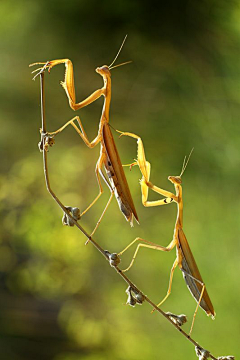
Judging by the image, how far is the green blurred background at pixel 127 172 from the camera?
1502 millimetres

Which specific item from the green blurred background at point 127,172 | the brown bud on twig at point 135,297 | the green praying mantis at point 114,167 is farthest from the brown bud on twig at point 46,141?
the green blurred background at point 127,172

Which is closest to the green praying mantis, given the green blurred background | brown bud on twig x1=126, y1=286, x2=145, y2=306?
brown bud on twig x1=126, y1=286, x2=145, y2=306

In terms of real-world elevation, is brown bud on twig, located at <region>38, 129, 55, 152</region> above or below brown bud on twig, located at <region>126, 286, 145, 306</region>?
above

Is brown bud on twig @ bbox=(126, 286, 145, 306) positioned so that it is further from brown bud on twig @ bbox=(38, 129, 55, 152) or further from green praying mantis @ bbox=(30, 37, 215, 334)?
brown bud on twig @ bbox=(38, 129, 55, 152)

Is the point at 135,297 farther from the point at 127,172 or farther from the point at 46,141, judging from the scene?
the point at 127,172

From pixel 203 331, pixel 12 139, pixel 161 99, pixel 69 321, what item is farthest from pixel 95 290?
pixel 161 99

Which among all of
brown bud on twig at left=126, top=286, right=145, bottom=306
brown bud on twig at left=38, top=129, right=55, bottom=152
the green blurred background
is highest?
the green blurred background

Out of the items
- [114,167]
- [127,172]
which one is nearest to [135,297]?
[114,167]

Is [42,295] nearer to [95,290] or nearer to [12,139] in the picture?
[95,290]

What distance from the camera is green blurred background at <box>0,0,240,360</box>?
4.93 ft

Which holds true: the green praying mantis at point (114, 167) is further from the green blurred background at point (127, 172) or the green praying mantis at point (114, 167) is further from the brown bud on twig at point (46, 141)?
the green blurred background at point (127, 172)

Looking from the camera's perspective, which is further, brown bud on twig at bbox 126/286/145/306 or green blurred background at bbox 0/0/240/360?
green blurred background at bbox 0/0/240/360

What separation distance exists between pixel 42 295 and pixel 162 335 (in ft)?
1.47

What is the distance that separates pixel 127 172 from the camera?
154cm
